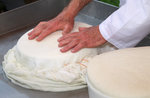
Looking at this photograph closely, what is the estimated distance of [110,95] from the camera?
42.3 inches

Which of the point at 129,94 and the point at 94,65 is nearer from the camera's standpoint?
the point at 129,94

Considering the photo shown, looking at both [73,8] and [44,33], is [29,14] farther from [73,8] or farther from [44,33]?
[44,33]

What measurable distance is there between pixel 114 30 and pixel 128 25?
3.7 inches

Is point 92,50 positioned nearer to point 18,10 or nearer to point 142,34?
point 142,34

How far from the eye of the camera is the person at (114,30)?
1498 millimetres

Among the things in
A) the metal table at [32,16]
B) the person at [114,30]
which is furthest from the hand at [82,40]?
the metal table at [32,16]

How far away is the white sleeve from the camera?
4.86 ft

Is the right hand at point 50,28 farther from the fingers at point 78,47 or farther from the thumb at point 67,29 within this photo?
the fingers at point 78,47

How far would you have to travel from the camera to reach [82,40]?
1.62 meters

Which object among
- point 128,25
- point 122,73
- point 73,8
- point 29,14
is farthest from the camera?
point 29,14

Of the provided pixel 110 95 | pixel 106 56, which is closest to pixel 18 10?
pixel 106 56

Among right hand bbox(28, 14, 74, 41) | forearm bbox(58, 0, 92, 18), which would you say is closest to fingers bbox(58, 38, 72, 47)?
right hand bbox(28, 14, 74, 41)

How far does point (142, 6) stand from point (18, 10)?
Result: 1.17 metres

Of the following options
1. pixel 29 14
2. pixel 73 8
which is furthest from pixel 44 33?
pixel 29 14
